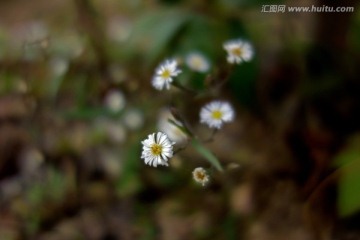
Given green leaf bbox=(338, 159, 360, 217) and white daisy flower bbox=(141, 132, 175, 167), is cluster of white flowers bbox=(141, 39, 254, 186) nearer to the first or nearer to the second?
white daisy flower bbox=(141, 132, 175, 167)

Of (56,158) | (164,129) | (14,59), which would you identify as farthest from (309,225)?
(14,59)

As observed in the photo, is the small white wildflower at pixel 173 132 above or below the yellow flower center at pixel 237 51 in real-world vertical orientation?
below

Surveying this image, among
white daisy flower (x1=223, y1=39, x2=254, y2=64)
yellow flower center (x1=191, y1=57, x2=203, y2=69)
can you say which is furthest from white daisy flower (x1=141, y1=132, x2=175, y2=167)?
yellow flower center (x1=191, y1=57, x2=203, y2=69)

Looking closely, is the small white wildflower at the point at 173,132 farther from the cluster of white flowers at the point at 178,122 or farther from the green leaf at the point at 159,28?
the green leaf at the point at 159,28

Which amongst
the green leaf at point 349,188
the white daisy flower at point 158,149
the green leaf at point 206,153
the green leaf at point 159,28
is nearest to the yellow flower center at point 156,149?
the white daisy flower at point 158,149

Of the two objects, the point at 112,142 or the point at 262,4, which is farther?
the point at 112,142

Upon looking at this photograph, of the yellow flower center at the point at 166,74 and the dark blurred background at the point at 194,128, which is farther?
the dark blurred background at the point at 194,128

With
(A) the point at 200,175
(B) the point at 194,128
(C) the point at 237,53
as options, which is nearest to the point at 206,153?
(A) the point at 200,175

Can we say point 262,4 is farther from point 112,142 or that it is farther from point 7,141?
point 7,141
